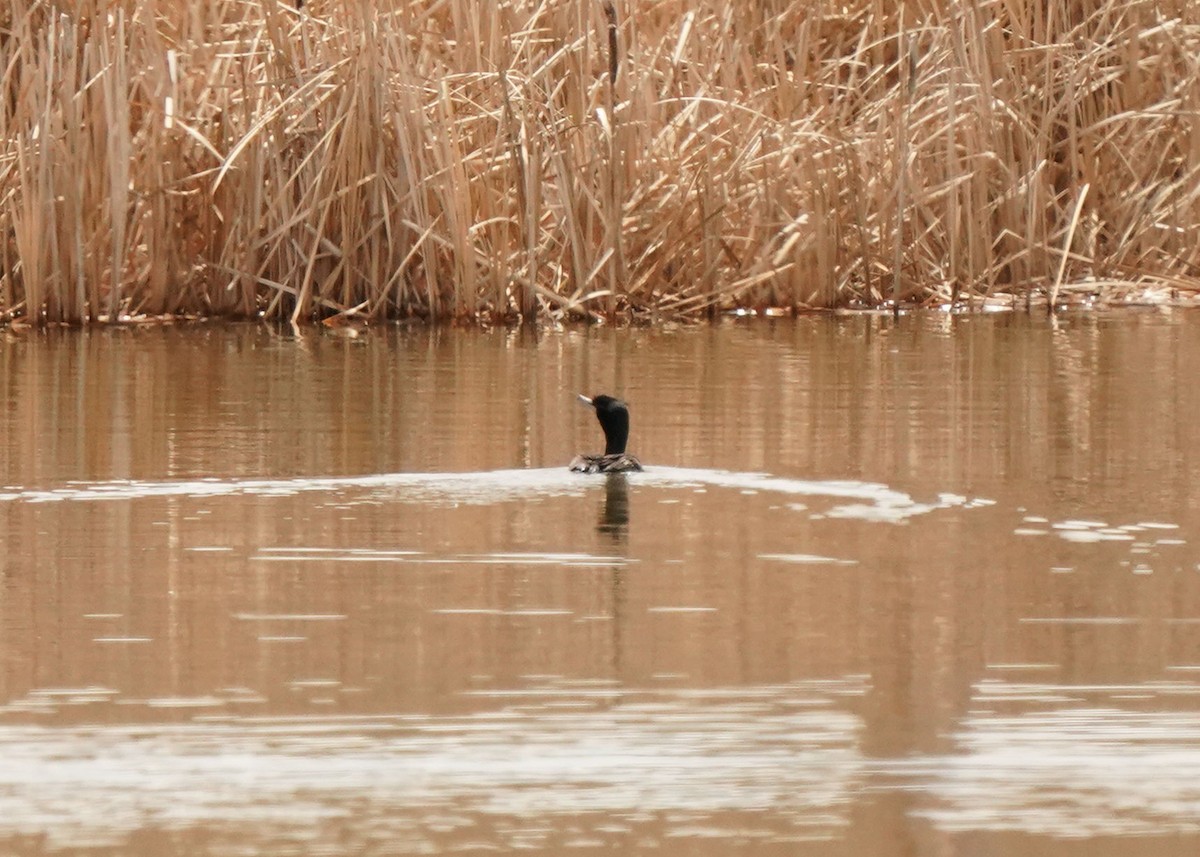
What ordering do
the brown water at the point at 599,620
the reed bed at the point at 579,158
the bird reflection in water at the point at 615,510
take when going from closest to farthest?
the brown water at the point at 599,620, the bird reflection in water at the point at 615,510, the reed bed at the point at 579,158

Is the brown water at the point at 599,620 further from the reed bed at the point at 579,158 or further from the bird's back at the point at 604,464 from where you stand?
the reed bed at the point at 579,158

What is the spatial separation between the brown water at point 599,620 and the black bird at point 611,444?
0.20 ft

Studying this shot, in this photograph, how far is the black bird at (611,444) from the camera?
22.0ft

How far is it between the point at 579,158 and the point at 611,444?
5.37 metres

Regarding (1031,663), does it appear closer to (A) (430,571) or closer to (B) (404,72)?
(A) (430,571)

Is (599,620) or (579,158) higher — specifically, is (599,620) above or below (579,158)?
below

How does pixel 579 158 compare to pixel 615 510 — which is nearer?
pixel 615 510

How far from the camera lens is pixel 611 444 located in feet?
23.0

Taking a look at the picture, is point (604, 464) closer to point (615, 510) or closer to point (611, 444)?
point (611, 444)

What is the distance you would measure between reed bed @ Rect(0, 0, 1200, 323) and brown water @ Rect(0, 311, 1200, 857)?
270 centimetres

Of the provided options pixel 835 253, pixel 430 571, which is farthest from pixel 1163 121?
pixel 430 571

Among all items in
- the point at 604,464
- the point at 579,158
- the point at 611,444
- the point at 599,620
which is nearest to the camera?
the point at 599,620

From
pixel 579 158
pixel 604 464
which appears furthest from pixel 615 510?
pixel 579 158

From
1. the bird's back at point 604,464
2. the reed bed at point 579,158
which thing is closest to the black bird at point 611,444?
the bird's back at point 604,464
